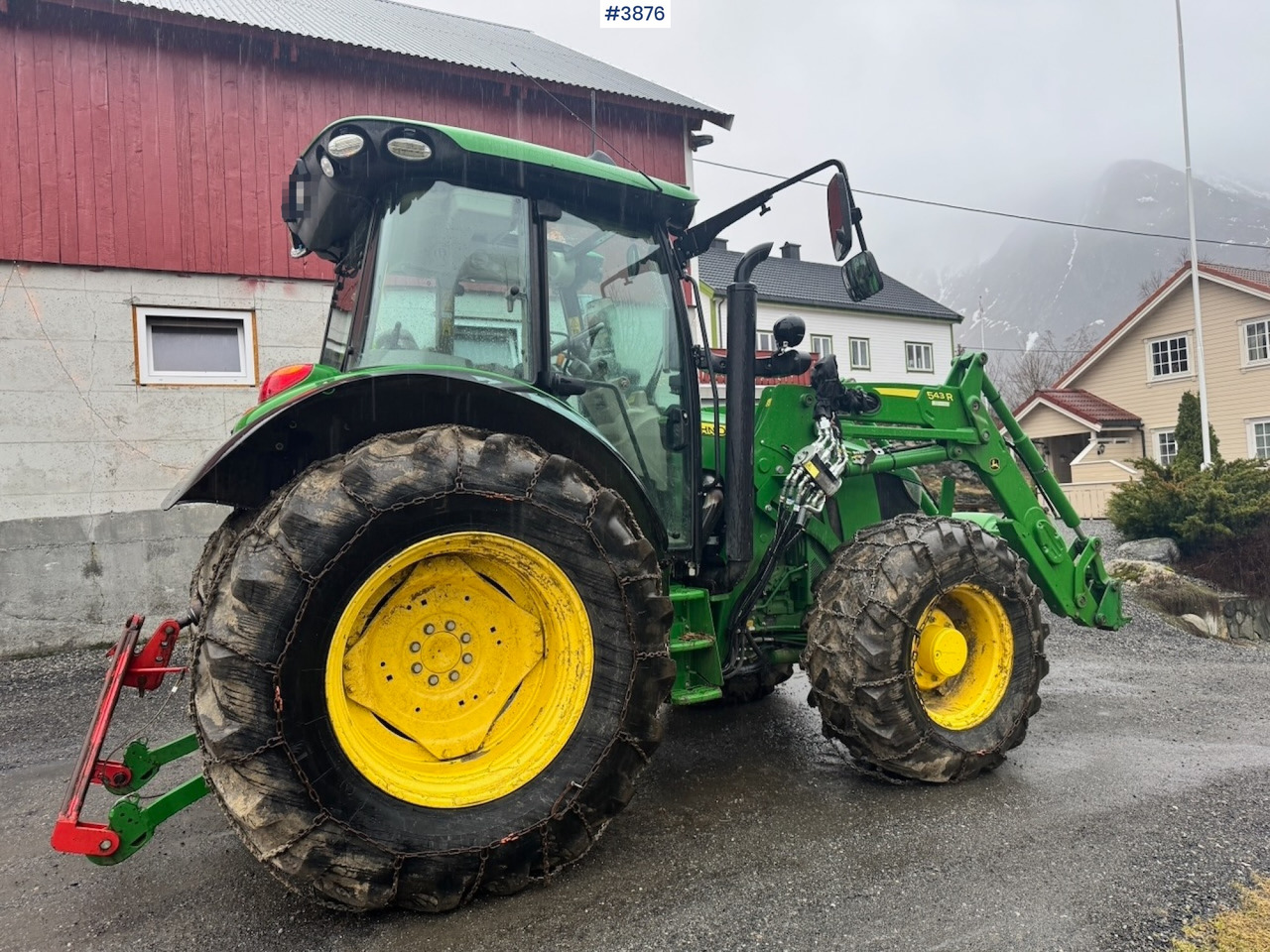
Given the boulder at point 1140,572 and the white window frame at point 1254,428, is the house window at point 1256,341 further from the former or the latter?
the boulder at point 1140,572

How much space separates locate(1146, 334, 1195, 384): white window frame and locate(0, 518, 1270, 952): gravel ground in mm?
22276

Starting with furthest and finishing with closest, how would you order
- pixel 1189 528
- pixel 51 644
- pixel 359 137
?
1. pixel 1189 528
2. pixel 51 644
3. pixel 359 137

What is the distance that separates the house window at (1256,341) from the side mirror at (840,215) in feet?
77.4

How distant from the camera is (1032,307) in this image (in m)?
171

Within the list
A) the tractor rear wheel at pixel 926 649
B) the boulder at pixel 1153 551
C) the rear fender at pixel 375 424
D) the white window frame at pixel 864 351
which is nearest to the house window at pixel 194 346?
the rear fender at pixel 375 424

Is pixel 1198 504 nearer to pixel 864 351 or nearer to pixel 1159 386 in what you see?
pixel 1159 386

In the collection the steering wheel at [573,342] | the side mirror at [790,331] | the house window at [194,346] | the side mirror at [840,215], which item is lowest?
the steering wheel at [573,342]

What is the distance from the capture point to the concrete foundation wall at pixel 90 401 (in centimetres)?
661

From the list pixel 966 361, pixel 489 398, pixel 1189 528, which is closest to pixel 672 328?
pixel 489 398

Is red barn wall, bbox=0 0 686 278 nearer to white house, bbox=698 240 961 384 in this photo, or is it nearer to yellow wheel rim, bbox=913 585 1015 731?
yellow wheel rim, bbox=913 585 1015 731

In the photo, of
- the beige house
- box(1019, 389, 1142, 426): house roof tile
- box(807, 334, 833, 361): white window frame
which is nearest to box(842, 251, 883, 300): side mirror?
the beige house

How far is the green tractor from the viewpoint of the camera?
2154 mm

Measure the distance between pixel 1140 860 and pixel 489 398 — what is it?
8.55 feet

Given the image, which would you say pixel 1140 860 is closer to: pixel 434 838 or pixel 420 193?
pixel 434 838
